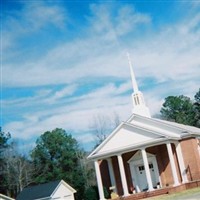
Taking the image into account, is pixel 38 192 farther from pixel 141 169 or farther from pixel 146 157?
pixel 146 157

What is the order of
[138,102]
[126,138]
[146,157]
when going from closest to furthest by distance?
[146,157] < [126,138] < [138,102]

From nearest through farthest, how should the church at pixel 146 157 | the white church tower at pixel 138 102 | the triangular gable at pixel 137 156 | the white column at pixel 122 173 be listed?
the white column at pixel 122 173 → the church at pixel 146 157 → the triangular gable at pixel 137 156 → the white church tower at pixel 138 102

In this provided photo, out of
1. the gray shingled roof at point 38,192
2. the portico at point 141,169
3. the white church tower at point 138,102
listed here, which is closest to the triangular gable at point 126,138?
the portico at point 141,169

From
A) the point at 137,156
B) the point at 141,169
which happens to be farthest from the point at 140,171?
the point at 137,156

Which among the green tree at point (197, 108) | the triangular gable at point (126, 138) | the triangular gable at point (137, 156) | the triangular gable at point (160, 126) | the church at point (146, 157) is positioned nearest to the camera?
the church at point (146, 157)

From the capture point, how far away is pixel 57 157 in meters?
64.0

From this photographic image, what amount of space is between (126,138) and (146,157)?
315cm

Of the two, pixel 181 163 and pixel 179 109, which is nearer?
pixel 181 163

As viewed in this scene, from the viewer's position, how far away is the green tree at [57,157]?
59.7 metres

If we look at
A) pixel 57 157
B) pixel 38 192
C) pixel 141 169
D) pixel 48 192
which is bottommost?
pixel 48 192

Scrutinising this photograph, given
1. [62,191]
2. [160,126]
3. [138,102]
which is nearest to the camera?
[160,126]

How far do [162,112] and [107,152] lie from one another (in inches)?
2018

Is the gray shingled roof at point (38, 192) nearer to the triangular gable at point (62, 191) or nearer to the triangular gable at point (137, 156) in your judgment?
the triangular gable at point (62, 191)

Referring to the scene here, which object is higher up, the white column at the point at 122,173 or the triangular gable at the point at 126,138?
the triangular gable at the point at 126,138
